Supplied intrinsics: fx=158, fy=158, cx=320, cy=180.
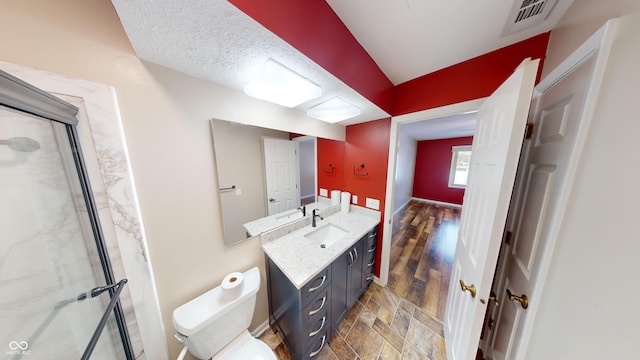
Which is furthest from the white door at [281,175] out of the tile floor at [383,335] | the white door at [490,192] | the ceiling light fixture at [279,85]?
the white door at [490,192]

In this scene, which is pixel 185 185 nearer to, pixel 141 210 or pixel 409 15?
pixel 141 210

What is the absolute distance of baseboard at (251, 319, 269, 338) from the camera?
4.60 feet

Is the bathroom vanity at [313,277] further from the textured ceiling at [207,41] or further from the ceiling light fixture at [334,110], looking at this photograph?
the textured ceiling at [207,41]

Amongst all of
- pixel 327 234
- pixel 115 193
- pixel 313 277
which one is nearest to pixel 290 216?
pixel 327 234

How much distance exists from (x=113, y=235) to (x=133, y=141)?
45cm

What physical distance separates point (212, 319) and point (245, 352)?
35 cm

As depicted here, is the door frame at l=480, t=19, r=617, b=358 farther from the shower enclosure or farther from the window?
the window

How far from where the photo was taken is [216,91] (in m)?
1.01

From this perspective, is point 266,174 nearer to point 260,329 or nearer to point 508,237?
point 260,329

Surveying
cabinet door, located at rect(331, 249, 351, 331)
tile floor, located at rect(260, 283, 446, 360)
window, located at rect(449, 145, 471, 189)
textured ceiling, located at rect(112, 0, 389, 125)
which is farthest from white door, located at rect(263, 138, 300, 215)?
window, located at rect(449, 145, 471, 189)

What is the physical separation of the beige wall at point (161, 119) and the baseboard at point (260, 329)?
60cm

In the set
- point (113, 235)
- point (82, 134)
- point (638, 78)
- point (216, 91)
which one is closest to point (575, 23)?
point (638, 78)

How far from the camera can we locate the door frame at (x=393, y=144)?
1279mm

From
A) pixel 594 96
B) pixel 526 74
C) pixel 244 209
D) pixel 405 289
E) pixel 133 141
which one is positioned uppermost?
pixel 526 74
